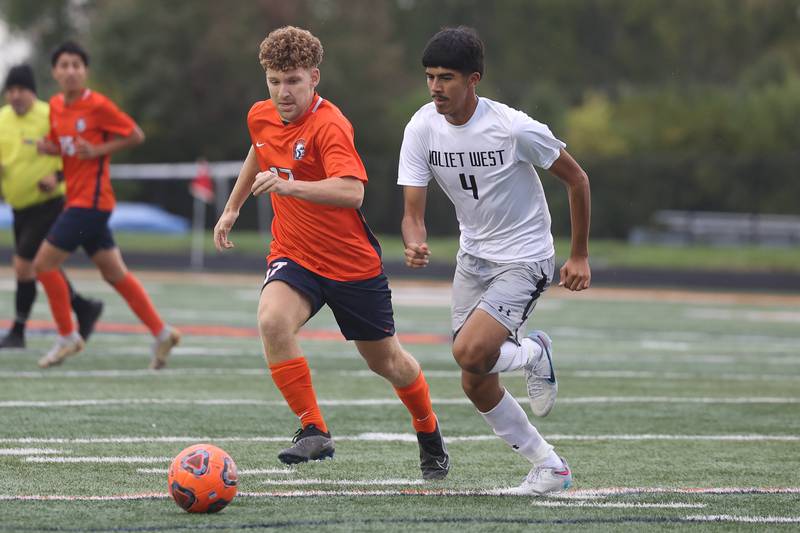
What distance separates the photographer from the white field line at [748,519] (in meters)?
5.43

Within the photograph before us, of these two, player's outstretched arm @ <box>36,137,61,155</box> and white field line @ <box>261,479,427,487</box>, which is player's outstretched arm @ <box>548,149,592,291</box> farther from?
player's outstretched arm @ <box>36,137,61,155</box>

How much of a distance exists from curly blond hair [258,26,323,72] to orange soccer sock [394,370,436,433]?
150 centimetres

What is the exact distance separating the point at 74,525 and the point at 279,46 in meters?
2.25

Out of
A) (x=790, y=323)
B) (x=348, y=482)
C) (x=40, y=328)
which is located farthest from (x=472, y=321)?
(x=790, y=323)

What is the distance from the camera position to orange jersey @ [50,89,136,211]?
10500mm

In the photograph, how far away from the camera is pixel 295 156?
6.36 metres

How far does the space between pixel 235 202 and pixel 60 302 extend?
4693mm

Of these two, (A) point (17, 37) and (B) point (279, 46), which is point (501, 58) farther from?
(B) point (279, 46)

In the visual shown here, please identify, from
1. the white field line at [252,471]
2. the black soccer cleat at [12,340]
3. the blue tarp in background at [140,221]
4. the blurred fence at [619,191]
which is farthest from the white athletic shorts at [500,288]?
the blue tarp in background at [140,221]

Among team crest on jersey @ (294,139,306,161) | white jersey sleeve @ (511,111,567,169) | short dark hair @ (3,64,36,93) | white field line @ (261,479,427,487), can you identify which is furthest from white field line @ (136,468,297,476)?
short dark hair @ (3,64,36,93)

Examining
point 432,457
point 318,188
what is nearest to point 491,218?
point 318,188

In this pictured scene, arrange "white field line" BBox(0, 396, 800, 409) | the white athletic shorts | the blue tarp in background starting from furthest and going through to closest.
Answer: the blue tarp in background < "white field line" BBox(0, 396, 800, 409) < the white athletic shorts

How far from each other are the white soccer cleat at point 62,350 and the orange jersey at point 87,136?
1.06 m

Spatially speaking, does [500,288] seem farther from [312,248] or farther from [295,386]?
[295,386]
